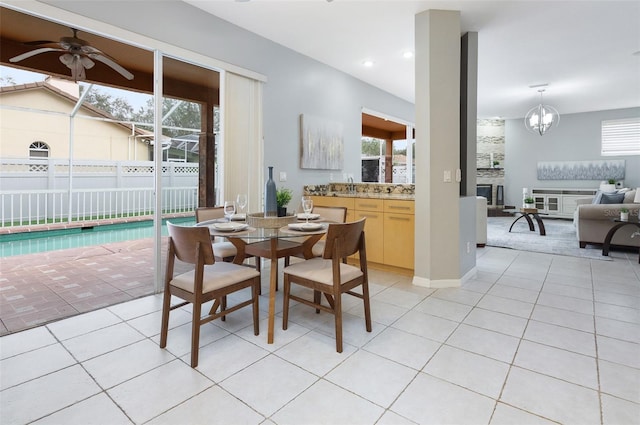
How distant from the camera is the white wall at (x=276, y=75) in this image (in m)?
2.94

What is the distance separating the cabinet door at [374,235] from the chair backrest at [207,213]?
1.77 meters

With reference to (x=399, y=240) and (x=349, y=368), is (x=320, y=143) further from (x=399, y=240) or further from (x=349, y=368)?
(x=349, y=368)

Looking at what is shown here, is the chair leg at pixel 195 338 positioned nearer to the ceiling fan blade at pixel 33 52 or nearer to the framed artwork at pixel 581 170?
the ceiling fan blade at pixel 33 52

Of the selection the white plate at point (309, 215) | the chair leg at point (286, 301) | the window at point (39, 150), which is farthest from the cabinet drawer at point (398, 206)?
the window at point (39, 150)

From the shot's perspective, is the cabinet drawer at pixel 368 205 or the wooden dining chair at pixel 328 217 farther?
the cabinet drawer at pixel 368 205

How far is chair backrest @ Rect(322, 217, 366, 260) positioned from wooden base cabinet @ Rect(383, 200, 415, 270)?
1522 millimetres

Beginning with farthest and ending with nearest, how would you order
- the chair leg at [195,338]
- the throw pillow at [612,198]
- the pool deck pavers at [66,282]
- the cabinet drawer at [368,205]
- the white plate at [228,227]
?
the throw pillow at [612,198] → the cabinet drawer at [368,205] → the pool deck pavers at [66,282] → the white plate at [228,227] → the chair leg at [195,338]

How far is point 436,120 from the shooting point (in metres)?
3.35

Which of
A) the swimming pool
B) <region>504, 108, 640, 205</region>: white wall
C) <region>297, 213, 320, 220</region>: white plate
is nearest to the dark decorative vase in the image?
<region>297, 213, 320, 220</region>: white plate

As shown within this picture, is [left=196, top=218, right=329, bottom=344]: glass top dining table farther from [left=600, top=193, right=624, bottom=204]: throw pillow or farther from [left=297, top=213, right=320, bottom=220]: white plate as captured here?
[left=600, top=193, right=624, bottom=204]: throw pillow

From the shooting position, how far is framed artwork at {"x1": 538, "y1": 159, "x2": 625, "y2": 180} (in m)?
8.42

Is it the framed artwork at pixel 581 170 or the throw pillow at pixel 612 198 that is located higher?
the framed artwork at pixel 581 170

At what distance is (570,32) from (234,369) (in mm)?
5122

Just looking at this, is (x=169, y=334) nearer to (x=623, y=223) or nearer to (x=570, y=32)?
Result: (x=570, y=32)
